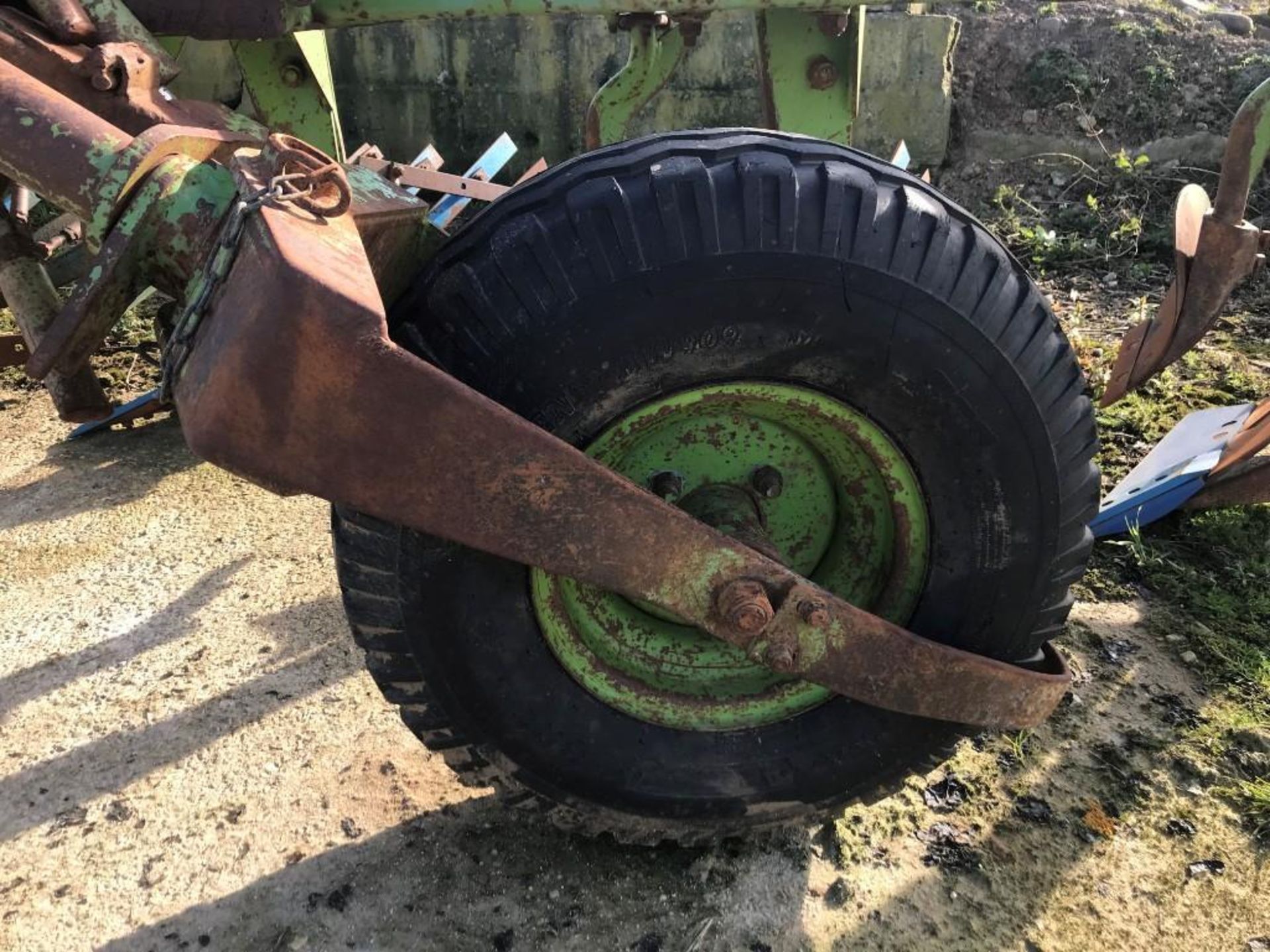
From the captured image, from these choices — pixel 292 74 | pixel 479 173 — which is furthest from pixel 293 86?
pixel 479 173

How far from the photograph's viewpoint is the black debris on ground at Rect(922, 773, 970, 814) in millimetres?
2154

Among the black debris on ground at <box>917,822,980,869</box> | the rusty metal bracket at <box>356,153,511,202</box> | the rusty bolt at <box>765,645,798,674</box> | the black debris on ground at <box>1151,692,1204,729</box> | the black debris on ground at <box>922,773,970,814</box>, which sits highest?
the rusty metal bracket at <box>356,153,511,202</box>

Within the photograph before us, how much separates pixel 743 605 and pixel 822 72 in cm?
232

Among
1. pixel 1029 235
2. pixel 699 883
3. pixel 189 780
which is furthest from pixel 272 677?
pixel 1029 235

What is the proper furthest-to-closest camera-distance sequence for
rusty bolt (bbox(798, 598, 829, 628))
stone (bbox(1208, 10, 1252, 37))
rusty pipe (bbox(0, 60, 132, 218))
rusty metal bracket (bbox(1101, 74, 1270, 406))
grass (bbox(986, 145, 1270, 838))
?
stone (bbox(1208, 10, 1252, 37))
rusty metal bracket (bbox(1101, 74, 1270, 406))
grass (bbox(986, 145, 1270, 838))
rusty bolt (bbox(798, 598, 829, 628))
rusty pipe (bbox(0, 60, 132, 218))

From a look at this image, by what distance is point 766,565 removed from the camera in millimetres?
1543

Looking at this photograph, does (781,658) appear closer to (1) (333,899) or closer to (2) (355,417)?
(2) (355,417)

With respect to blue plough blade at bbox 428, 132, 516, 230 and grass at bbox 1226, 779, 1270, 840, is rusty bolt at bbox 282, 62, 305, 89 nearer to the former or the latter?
blue plough blade at bbox 428, 132, 516, 230

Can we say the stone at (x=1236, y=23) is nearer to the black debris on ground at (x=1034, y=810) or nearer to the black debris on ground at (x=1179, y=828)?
the black debris on ground at (x=1179, y=828)

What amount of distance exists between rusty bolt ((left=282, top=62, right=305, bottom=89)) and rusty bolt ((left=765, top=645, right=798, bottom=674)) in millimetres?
2692

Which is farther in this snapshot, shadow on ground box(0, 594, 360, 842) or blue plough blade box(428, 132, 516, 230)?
blue plough blade box(428, 132, 516, 230)

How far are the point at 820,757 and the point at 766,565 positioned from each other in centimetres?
53

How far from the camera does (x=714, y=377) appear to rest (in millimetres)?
1570

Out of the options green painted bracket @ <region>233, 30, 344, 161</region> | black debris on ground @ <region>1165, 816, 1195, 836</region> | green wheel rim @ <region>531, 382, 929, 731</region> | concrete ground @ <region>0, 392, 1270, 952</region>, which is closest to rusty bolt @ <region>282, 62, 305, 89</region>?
green painted bracket @ <region>233, 30, 344, 161</region>
